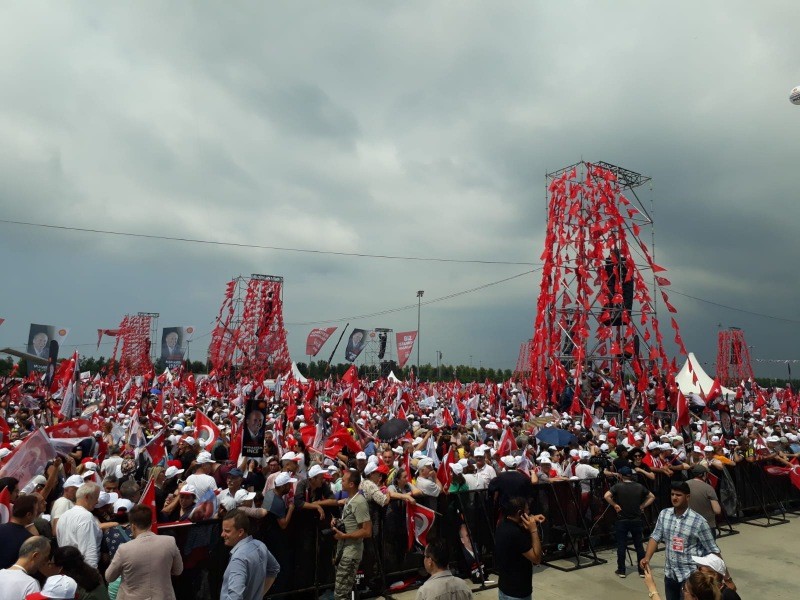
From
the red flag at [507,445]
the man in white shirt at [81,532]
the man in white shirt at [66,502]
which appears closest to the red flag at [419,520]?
the man in white shirt at [81,532]

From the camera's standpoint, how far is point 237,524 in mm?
5223

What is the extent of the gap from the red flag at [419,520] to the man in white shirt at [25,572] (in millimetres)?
4865

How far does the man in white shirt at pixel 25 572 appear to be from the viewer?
13.1ft

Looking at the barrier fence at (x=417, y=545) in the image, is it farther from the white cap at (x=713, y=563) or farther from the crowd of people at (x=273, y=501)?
the white cap at (x=713, y=563)

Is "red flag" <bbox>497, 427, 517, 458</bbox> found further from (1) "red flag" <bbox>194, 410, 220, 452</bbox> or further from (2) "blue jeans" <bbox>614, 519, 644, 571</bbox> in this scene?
(1) "red flag" <bbox>194, 410, 220, 452</bbox>

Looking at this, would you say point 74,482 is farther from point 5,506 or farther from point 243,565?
point 243,565

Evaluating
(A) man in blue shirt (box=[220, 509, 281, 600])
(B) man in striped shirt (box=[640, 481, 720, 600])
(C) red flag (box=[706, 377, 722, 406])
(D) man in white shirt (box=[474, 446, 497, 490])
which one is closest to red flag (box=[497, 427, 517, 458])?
(D) man in white shirt (box=[474, 446, 497, 490])

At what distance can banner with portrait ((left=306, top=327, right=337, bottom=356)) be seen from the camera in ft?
138

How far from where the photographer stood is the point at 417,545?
28.5 feet

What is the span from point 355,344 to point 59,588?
42.6m

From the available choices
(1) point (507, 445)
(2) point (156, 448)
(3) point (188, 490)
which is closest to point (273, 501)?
(3) point (188, 490)

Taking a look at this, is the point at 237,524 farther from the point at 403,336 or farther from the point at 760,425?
the point at 403,336

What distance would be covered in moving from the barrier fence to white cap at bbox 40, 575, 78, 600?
113 inches

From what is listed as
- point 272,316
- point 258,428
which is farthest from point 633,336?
point 272,316
